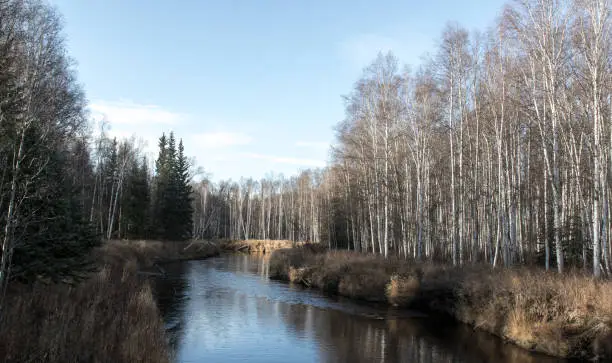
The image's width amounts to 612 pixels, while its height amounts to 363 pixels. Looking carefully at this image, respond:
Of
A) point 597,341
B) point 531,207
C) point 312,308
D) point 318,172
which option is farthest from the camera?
point 318,172

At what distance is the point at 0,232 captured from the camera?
8.49 meters

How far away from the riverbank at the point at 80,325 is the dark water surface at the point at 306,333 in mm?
2048

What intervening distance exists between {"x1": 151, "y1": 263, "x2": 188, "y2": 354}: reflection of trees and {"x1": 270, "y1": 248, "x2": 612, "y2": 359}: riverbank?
309 inches

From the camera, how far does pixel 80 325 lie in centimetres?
847

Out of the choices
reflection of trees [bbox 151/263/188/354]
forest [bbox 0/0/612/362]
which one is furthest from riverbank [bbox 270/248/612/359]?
reflection of trees [bbox 151/263/188/354]

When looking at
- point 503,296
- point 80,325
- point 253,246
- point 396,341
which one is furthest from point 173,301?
point 253,246

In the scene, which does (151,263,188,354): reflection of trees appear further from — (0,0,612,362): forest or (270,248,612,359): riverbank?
(270,248,612,359): riverbank

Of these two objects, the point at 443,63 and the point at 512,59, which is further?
the point at 443,63

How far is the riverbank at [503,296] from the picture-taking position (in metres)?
11.5

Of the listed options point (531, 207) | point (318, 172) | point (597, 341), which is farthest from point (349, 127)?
point (318, 172)

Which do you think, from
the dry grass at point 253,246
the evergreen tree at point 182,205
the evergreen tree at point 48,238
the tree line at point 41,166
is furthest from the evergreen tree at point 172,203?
the evergreen tree at point 48,238

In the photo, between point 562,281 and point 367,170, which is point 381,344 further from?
point 367,170

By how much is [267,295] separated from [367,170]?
11876 mm

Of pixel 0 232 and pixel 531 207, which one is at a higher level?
pixel 531 207
